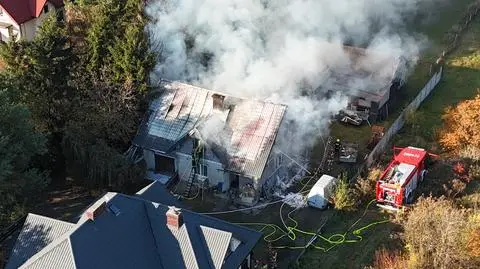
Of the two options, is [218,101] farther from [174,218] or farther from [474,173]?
[474,173]

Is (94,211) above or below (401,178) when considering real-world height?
above

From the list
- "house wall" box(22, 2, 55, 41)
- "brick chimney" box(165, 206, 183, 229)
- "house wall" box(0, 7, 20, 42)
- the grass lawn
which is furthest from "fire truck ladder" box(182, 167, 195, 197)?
"house wall" box(0, 7, 20, 42)

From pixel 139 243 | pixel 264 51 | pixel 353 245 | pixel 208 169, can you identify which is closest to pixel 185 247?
pixel 139 243

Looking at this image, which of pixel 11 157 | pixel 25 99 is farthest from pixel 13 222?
pixel 25 99

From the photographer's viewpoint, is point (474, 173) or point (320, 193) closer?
point (320, 193)

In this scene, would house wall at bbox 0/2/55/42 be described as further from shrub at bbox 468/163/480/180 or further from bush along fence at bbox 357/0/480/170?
shrub at bbox 468/163/480/180

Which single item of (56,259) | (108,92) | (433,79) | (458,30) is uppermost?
(458,30)

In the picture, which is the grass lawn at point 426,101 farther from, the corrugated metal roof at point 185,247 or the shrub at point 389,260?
the corrugated metal roof at point 185,247
